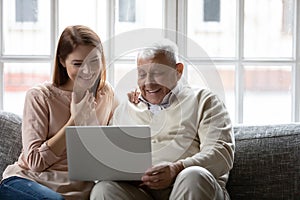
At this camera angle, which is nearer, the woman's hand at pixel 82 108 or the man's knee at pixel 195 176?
the man's knee at pixel 195 176

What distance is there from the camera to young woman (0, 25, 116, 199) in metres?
2.40

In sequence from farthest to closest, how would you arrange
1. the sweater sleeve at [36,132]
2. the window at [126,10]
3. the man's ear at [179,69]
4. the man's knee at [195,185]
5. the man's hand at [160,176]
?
the window at [126,10], the man's ear at [179,69], the sweater sleeve at [36,132], the man's hand at [160,176], the man's knee at [195,185]

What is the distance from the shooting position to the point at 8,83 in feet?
10.3

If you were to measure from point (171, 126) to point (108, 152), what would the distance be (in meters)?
0.38

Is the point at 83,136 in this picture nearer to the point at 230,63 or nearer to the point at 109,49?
Answer: the point at 109,49

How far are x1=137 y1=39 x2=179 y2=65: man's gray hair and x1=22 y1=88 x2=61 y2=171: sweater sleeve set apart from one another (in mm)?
442

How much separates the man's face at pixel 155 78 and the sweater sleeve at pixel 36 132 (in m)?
0.41

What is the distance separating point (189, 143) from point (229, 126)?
177mm

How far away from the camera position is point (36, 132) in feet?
7.94

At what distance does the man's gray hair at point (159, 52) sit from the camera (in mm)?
2477

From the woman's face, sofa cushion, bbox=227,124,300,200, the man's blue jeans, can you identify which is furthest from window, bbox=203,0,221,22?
the man's blue jeans

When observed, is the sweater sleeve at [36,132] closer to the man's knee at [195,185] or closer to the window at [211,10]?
the man's knee at [195,185]

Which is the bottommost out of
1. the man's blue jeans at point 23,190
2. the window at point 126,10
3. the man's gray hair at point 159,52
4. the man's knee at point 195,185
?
the man's blue jeans at point 23,190

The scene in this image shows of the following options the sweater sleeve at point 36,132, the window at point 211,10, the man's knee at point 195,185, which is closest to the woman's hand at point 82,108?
the sweater sleeve at point 36,132
